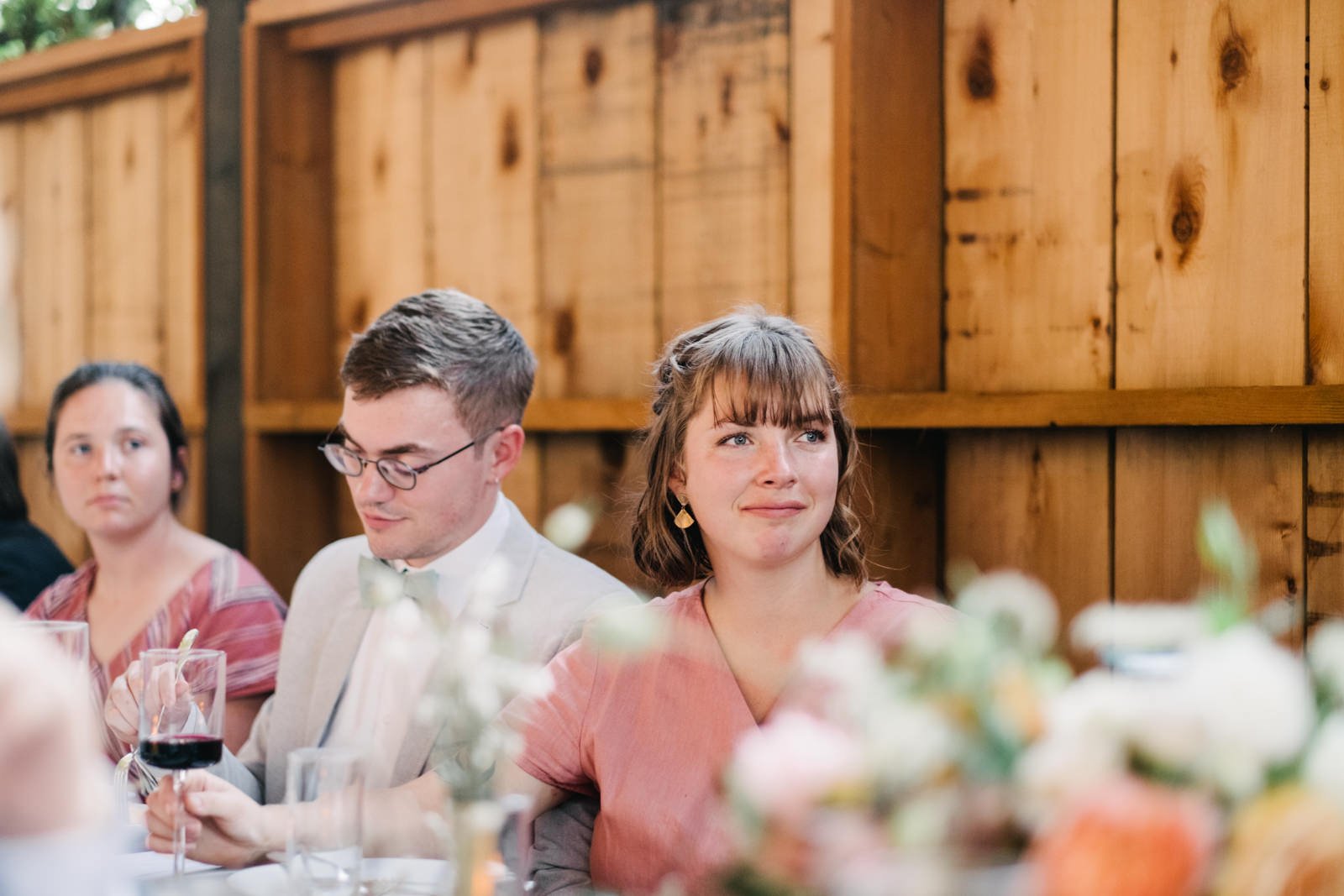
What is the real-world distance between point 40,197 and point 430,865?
2822 mm

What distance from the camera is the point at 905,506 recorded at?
224 cm

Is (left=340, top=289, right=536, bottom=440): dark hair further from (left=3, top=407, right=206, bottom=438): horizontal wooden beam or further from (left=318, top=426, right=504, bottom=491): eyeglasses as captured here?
(left=3, top=407, right=206, bottom=438): horizontal wooden beam

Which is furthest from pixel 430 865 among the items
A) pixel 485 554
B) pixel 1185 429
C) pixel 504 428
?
pixel 1185 429

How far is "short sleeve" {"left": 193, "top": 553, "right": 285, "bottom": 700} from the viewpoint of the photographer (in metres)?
2.41

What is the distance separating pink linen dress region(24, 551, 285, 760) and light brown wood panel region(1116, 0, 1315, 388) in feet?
5.17

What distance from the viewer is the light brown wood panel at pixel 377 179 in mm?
2926

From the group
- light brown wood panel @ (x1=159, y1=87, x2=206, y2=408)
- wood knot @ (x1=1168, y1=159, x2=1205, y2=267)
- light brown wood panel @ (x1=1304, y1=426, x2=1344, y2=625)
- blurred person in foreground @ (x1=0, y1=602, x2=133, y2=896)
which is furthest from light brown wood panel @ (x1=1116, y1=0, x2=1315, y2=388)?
light brown wood panel @ (x1=159, y1=87, x2=206, y2=408)

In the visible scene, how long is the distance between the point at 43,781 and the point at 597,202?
79.0 inches

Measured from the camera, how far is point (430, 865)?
1.53 meters

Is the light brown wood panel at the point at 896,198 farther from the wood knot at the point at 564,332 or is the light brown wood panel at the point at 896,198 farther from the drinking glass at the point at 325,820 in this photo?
the drinking glass at the point at 325,820

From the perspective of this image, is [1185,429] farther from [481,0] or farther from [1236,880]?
[481,0]

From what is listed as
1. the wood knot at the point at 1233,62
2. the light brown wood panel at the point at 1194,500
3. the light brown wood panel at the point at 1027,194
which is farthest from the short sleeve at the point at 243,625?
the wood knot at the point at 1233,62

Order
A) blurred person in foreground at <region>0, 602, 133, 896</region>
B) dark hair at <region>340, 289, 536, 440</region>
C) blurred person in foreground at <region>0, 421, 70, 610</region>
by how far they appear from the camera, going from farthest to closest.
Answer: blurred person in foreground at <region>0, 421, 70, 610</region>, dark hair at <region>340, 289, 536, 440</region>, blurred person in foreground at <region>0, 602, 133, 896</region>

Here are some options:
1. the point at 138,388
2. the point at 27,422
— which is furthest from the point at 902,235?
the point at 27,422
